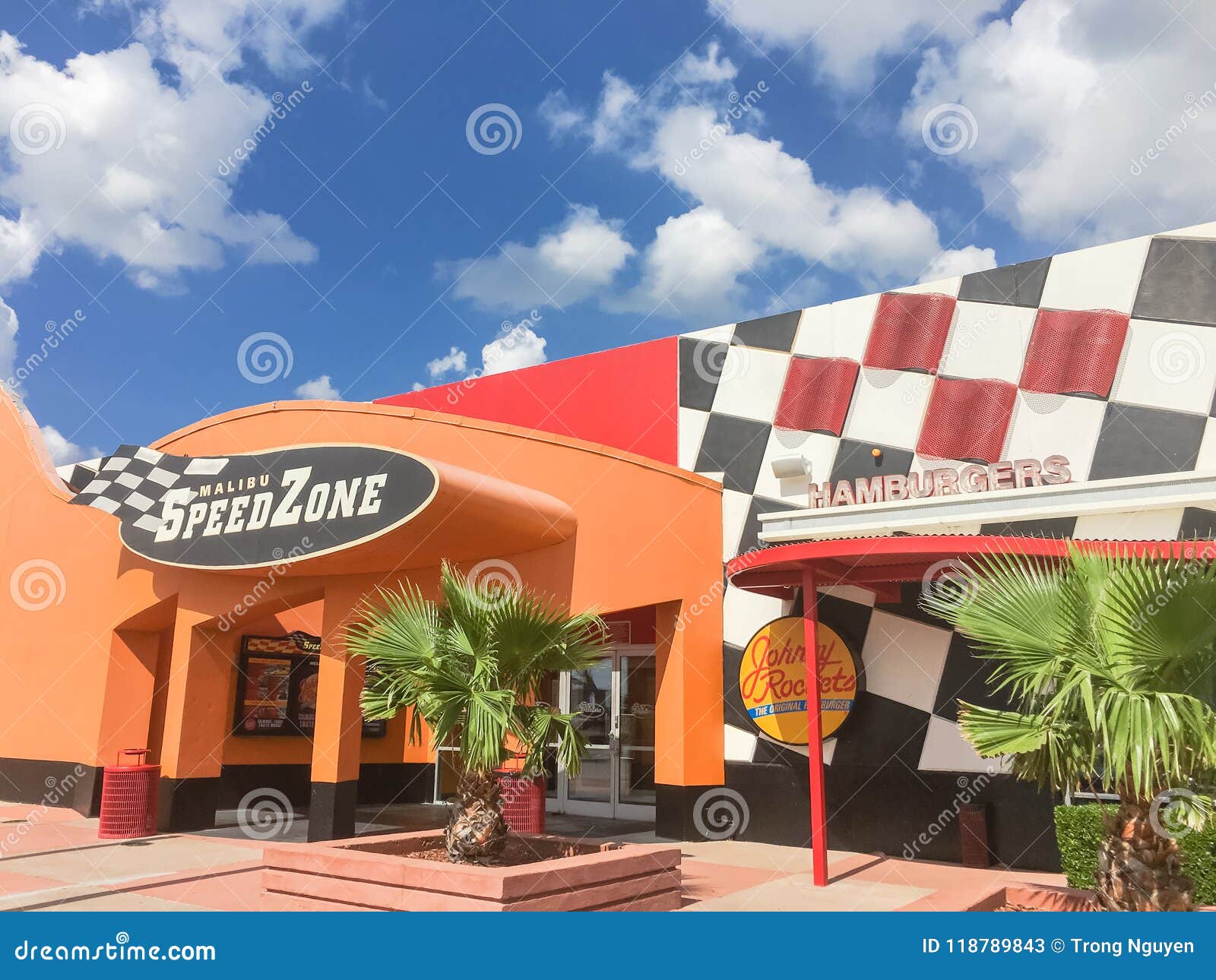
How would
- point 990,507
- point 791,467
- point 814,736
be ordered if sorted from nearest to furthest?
point 814,736, point 990,507, point 791,467

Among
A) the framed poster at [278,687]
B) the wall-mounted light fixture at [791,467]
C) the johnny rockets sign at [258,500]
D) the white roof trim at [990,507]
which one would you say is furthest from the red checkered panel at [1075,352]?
the framed poster at [278,687]

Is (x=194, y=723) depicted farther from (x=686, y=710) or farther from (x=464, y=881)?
(x=464, y=881)

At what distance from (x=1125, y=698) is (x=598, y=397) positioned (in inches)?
365

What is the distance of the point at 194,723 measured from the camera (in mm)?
12328

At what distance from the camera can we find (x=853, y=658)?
1068cm

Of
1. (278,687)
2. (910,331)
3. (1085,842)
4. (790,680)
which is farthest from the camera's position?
(278,687)

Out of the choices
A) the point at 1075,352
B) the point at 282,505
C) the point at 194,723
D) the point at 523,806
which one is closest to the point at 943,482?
the point at 1075,352

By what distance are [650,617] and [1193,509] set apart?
6970mm

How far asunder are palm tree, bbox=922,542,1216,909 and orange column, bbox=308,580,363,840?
740 centimetres

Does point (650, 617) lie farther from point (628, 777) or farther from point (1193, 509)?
point (1193, 509)

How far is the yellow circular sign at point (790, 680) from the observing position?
10.7 meters

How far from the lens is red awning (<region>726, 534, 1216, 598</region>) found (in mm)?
7531

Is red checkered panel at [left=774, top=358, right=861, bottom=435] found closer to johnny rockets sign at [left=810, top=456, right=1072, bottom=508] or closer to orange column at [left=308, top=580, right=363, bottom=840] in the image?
johnny rockets sign at [left=810, top=456, right=1072, bottom=508]
